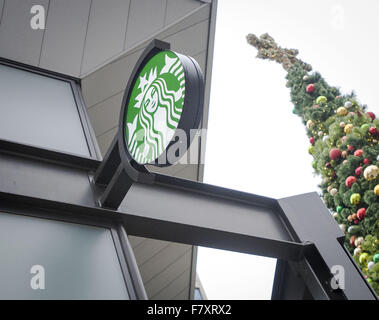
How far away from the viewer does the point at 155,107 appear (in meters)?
1.80

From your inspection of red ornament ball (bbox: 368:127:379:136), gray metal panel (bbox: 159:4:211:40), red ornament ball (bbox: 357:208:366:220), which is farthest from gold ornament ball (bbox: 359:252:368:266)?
gray metal panel (bbox: 159:4:211:40)

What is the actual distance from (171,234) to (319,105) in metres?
2.07

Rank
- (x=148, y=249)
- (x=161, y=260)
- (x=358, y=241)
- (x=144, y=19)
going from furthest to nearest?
(x=161, y=260) → (x=148, y=249) → (x=144, y=19) → (x=358, y=241)

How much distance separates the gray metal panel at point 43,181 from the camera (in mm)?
2352

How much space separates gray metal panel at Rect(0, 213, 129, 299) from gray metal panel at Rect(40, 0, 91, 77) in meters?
1.89

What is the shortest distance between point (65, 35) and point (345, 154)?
2.44 m

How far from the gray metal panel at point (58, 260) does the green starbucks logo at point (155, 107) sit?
0.63m

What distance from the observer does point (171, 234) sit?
2.70 metres

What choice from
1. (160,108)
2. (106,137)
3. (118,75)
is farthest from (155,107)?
(106,137)

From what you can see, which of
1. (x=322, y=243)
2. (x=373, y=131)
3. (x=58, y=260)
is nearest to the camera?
(x=58, y=260)

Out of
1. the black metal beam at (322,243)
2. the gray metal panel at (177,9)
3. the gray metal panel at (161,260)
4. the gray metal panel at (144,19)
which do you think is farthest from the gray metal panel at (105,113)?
the gray metal panel at (161,260)

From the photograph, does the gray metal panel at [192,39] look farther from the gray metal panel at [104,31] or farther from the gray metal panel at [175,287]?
the gray metal panel at [175,287]

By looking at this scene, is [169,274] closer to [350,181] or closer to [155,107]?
[350,181]

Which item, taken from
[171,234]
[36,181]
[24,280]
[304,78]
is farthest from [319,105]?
[24,280]
